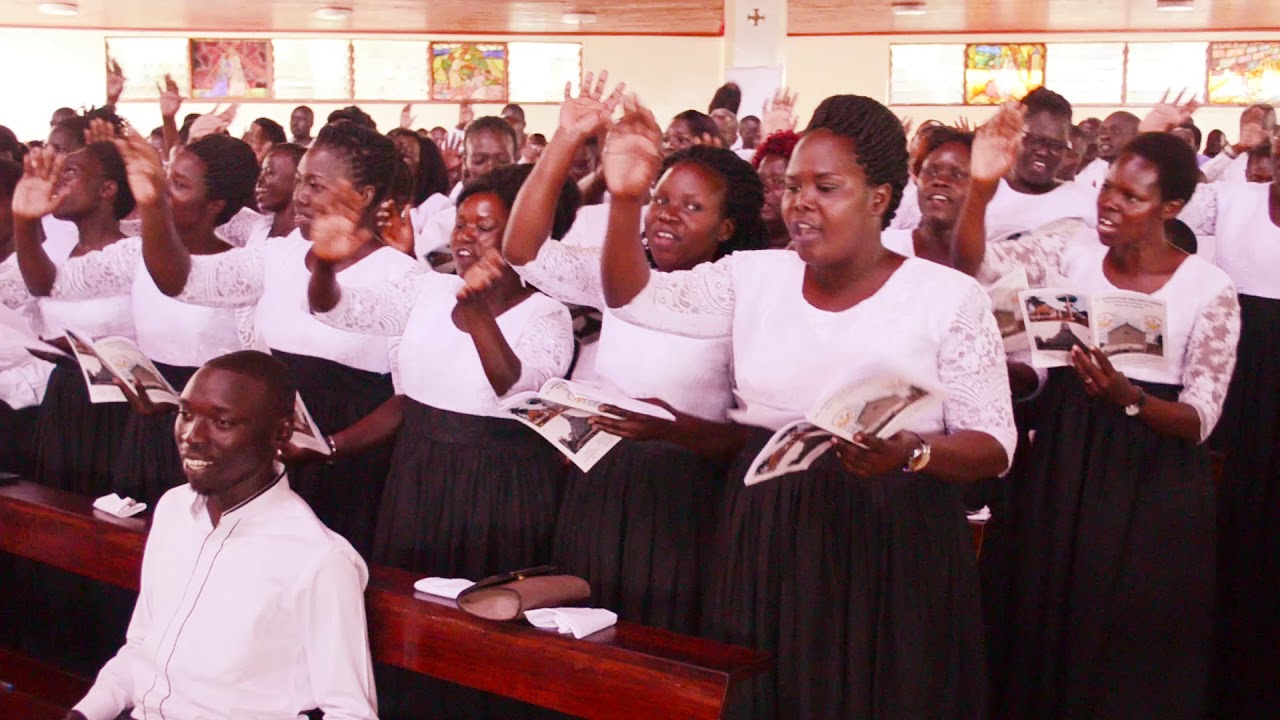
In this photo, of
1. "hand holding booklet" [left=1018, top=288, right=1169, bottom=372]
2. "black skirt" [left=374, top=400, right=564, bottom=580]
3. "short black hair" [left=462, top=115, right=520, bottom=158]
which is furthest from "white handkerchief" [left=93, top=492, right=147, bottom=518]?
"short black hair" [left=462, top=115, right=520, bottom=158]

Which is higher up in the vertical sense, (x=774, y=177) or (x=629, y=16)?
(x=629, y=16)

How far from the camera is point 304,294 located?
3.98m

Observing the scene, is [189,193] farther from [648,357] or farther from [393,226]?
[648,357]

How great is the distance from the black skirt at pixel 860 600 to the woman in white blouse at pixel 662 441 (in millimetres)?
589

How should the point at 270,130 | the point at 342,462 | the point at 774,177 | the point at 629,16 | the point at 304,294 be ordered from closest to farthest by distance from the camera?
the point at 304,294, the point at 342,462, the point at 774,177, the point at 270,130, the point at 629,16

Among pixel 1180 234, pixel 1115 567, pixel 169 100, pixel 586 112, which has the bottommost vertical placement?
pixel 1115 567

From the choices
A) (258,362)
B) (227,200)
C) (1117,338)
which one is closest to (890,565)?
(1117,338)

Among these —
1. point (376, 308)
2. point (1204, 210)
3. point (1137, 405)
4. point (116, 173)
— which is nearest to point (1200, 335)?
point (1137, 405)

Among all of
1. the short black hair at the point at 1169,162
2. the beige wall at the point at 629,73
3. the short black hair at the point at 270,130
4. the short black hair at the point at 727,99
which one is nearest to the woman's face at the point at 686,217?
the short black hair at the point at 1169,162

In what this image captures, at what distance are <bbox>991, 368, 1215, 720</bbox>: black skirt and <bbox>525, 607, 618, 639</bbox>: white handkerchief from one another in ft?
5.00

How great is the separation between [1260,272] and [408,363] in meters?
3.16

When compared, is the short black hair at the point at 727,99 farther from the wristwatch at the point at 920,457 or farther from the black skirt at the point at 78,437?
the wristwatch at the point at 920,457

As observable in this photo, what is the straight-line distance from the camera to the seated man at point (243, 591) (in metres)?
2.62

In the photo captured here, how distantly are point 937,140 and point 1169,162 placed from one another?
1.15 metres
